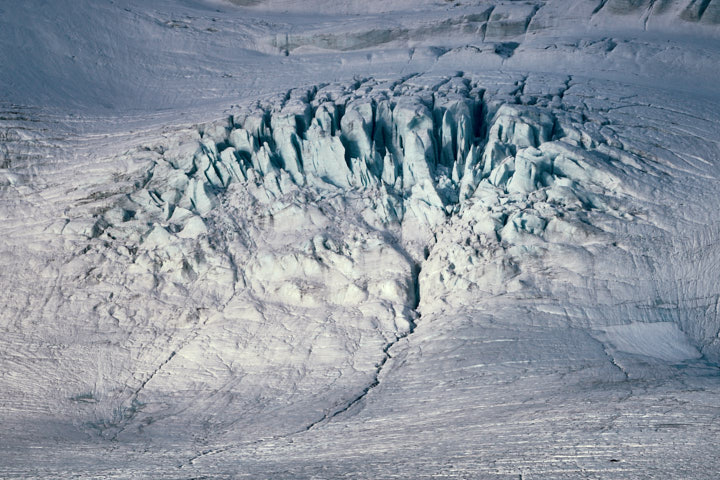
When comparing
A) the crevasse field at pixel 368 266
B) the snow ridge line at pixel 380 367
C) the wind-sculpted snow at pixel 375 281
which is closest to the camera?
the crevasse field at pixel 368 266

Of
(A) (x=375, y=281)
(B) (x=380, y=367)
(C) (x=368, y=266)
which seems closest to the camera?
(B) (x=380, y=367)

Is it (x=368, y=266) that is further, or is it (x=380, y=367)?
(x=368, y=266)

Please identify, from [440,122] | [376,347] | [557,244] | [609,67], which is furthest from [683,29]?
[376,347]

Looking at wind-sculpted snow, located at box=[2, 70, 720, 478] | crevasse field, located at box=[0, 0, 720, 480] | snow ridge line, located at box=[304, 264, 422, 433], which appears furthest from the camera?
snow ridge line, located at box=[304, 264, 422, 433]

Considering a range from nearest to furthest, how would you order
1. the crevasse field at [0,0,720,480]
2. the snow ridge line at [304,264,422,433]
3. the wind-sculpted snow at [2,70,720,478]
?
the crevasse field at [0,0,720,480] → the wind-sculpted snow at [2,70,720,478] → the snow ridge line at [304,264,422,433]

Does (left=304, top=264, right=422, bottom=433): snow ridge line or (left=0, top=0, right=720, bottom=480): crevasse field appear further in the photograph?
(left=304, top=264, right=422, bottom=433): snow ridge line

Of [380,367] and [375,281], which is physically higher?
[375,281]

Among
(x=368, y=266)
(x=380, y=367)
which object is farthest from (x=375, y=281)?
(x=380, y=367)

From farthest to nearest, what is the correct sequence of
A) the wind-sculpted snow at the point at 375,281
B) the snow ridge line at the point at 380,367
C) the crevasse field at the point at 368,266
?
the snow ridge line at the point at 380,367
the wind-sculpted snow at the point at 375,281
the crevasse field at the point at 368,266

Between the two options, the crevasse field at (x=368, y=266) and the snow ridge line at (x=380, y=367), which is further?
the snow ridge line at (x=380, y=367)

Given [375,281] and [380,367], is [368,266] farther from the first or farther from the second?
[380,367]
